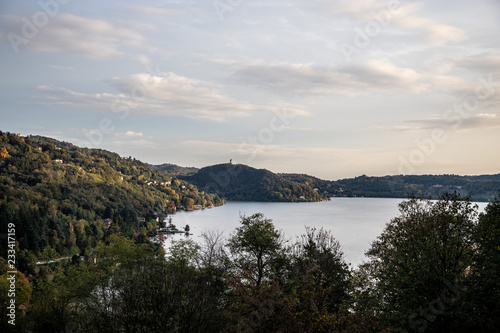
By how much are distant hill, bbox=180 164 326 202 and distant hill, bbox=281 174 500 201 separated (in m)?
18.7

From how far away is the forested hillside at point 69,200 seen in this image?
55.5 metres

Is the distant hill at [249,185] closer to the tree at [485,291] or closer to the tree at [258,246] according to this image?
the tree at [258,246]

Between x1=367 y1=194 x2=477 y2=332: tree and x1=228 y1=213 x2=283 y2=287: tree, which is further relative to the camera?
x1=228 y1=213 x2=283 y2=287: tree

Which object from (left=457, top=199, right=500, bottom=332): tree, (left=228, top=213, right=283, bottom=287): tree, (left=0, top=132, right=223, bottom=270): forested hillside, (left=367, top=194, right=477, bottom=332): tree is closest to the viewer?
(left=457, top=199, right=500, bottom=332): tree

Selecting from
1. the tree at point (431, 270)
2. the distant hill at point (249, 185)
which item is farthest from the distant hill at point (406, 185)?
the tree at point (431, 270)

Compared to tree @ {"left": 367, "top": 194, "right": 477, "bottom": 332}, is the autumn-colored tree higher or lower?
higher

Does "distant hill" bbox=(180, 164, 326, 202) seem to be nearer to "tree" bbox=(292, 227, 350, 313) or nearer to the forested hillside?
the forested hillside

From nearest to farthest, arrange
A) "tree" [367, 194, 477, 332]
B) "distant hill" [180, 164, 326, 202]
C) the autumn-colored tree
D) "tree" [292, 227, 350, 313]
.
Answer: "tree" [367, 194, 477, 332] < "tree" [292, 227, 350, 313] < the autumn-colored tree < "distant hill" [180, 164, 326, 202]

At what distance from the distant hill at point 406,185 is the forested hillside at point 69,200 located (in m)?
51.3

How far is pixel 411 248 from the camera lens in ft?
44.3

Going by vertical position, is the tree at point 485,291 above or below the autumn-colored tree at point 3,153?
below

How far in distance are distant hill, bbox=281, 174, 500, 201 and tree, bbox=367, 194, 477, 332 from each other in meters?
27.0

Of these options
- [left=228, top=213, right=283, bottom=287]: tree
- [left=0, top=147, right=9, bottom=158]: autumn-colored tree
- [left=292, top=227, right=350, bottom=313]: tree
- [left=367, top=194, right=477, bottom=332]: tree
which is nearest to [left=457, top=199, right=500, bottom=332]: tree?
[left=367, top=194, right=477, bottom=332]: tree

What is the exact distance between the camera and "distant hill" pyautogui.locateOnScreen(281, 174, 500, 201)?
304 ft
